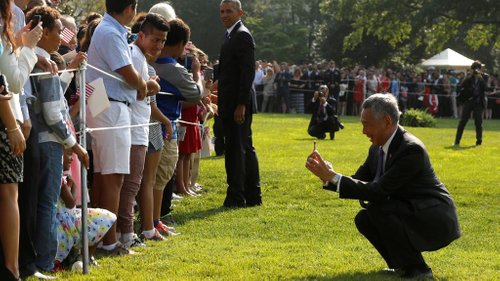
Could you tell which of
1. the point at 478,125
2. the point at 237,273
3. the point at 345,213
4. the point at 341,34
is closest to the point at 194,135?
the point at 345,213

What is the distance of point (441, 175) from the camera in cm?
1614

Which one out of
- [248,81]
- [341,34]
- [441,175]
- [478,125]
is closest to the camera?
[248,81]

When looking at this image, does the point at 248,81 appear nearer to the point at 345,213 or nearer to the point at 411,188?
the point at 345,213

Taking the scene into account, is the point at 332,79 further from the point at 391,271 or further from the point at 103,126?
the point at 391,271

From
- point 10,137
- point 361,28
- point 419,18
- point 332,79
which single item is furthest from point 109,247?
point 361,28

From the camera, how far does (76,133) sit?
25.3 ft

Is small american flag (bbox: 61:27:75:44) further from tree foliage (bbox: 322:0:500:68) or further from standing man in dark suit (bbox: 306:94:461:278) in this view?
tree foliage (bbox: 322:0:500:68)

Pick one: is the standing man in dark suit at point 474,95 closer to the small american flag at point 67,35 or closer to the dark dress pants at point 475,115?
the dark dress pants at point 475,115

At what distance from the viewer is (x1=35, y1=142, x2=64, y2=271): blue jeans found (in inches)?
273

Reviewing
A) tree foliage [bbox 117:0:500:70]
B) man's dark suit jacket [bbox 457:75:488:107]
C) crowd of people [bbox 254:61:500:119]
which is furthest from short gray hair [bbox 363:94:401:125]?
tree foliage [bbox 117:0:500:70]

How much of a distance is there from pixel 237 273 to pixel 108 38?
2.09 metres

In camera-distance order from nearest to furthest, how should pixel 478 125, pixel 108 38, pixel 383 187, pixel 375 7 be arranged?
1. pixel 383 187
2. pixel 108 38
3. pixel 478 125
4. pixel 375 7

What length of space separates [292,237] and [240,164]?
7.50 feet

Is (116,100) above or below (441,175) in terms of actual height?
above
